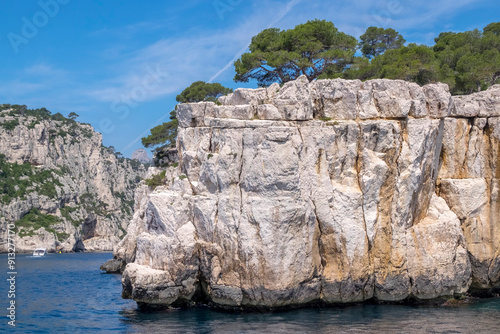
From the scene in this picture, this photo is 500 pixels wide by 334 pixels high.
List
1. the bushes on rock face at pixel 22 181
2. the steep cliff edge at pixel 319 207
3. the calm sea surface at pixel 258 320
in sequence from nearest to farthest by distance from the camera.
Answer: the calm sea surface at pixel 258 320
the steep cliff edge at pixel 319 207
the bushes on rock face at pixel 22 181

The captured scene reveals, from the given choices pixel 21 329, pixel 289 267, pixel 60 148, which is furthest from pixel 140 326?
pixel 60 148

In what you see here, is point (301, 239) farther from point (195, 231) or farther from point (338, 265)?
point (195, 231)

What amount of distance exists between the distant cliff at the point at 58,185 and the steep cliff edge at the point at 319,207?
9315cm

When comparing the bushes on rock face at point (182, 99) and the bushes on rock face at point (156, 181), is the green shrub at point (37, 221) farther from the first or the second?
the bushes on rock face at point (156, 181)

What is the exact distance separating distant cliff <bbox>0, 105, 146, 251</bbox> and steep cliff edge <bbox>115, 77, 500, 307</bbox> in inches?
3667

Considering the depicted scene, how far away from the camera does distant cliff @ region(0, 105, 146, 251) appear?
112000 millimetres

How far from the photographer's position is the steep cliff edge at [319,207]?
81.7 feet

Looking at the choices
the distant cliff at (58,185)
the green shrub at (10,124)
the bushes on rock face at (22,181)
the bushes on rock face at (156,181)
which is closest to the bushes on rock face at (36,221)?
the distant cliff at (58,185)

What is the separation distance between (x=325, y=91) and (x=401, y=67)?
13032 mm

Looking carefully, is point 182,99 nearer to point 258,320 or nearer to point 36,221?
point 258,320

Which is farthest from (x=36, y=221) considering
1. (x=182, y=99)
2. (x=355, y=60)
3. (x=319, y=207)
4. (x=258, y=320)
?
(x=258, y=320)

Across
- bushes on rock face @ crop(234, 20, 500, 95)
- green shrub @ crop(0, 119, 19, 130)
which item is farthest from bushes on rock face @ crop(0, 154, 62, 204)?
bushes on rock face @ crop(234, 20, 500, 95)

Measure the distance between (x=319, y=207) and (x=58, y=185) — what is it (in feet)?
374

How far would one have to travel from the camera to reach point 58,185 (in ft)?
415
